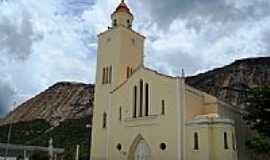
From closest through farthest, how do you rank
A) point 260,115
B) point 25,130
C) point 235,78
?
point 260,115, point 235,78, point 25,130

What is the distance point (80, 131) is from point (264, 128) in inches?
2518

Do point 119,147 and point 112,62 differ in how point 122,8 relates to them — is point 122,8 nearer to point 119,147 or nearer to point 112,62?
point 112,62

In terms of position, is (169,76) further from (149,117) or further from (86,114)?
(86,114)

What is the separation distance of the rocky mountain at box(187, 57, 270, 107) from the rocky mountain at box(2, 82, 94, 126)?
34062 millimetres

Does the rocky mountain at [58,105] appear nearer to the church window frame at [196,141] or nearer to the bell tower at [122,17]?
→ the bell tower at [122,17]

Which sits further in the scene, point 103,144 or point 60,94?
point 60,94

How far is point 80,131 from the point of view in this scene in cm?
9000

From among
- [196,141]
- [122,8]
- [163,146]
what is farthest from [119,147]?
[122,8]

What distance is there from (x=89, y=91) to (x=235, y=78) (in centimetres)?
4870

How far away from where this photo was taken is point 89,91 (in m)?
124

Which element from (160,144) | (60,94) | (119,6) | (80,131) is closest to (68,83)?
(60,94)

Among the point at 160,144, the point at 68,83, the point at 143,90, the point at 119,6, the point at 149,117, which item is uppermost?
the point at 68,83

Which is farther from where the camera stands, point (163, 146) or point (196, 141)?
point (163, 146)

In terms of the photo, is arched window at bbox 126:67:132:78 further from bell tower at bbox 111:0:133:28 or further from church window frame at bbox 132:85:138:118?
bell tower at bbox 111:0:133:28
